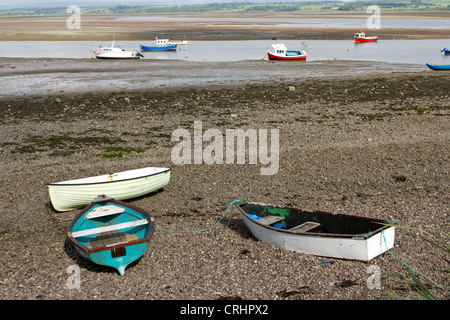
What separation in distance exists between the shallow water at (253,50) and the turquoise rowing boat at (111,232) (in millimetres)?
34464

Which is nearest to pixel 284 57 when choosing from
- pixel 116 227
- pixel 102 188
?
pixel 102 188

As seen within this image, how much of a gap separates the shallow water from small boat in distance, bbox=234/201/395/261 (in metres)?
34.6

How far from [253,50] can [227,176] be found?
4163 centimetres

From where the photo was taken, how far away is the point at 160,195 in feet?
41.2

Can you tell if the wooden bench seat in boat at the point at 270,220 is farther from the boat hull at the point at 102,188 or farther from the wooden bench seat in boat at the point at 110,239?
the boat hull at the point at 102,188

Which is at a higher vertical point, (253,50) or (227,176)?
(253,50)

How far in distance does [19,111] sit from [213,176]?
12249 millimetres

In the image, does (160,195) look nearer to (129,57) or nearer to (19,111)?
(19,111)

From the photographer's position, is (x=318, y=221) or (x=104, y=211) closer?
(x=318, y=221)

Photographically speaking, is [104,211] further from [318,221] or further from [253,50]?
[253,50]

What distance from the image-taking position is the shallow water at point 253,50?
46000 millimetres

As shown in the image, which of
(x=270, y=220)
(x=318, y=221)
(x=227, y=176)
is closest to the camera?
(x=318, y=221)

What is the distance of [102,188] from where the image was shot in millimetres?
11273
